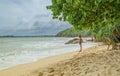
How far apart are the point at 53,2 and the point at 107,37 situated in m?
9.34

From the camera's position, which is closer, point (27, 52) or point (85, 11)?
point (85, 11)

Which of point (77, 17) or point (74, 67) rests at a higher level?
point (77, 17)

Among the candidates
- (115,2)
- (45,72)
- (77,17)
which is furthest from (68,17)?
(45,72)

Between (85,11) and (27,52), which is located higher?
(85,11)

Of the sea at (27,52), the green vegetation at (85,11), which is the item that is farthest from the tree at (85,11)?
the sea at (27,52)

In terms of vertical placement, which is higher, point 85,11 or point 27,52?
point 85,11

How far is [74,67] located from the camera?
10703 mm

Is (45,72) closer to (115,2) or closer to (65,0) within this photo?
(65,0)

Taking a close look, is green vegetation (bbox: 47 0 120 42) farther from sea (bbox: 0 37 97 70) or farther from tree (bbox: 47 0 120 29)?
sea (bbox: 0 37 97 70)

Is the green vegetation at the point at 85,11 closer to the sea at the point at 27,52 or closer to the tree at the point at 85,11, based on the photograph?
the tree at the point at 85,11

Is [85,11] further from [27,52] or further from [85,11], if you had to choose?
[27,52]

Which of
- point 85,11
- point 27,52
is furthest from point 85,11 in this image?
point 27,52

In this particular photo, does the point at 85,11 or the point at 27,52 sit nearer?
the point at 85,11

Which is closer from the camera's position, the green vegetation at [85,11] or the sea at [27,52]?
the green vegetation at [85,11]
